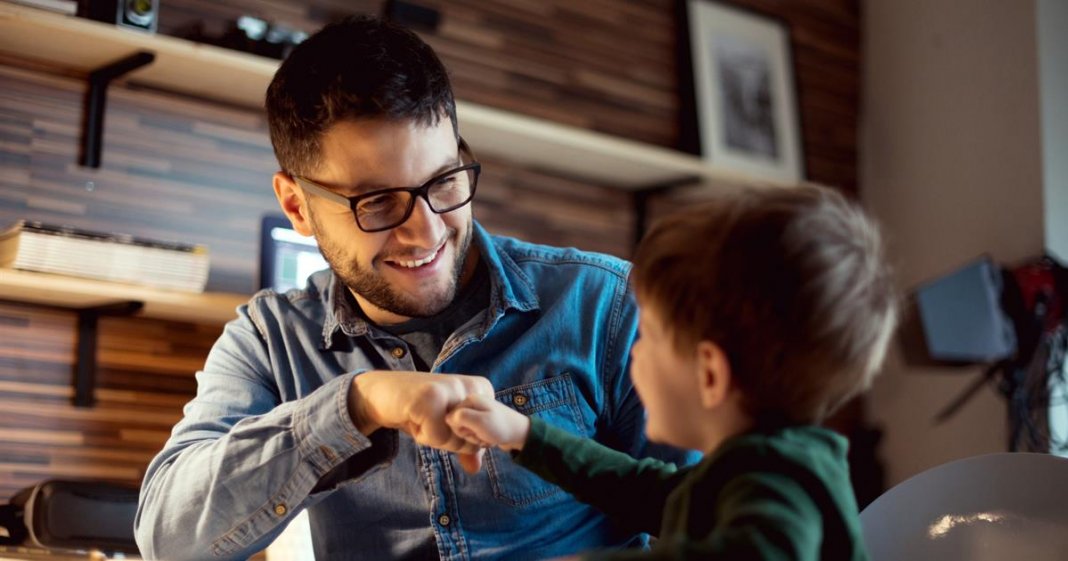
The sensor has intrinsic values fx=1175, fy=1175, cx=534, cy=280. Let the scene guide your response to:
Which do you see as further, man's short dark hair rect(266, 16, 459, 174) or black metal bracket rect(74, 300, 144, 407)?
black metal bracket rect(74, 300, 144, 407)

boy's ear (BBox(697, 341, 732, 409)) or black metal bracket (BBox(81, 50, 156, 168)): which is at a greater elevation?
boy's ear (BBox(697, 341, 732, 409))

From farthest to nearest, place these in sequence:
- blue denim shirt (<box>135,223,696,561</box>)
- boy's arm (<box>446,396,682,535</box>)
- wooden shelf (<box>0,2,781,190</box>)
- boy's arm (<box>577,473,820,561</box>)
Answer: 1. wooden shelf (<box>0,2,781,190</box>)
2. blue denim shirt (<box>135,223,696,561</box>)
3. boy's arm (<box>446,396,682,535</box>)
4. boy's arm (<box>577,473,820,561</box>)

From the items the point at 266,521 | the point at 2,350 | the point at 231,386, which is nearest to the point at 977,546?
the point at 266,521

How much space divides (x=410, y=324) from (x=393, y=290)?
7 cm

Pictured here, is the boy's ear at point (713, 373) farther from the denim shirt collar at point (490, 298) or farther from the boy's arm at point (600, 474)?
the denim shirt collar at point (490, 298)

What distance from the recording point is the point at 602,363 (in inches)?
62.9

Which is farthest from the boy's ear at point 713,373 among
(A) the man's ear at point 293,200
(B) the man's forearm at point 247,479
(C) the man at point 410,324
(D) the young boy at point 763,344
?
(A) the man's ear at point 293,200

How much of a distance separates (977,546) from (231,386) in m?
0.95

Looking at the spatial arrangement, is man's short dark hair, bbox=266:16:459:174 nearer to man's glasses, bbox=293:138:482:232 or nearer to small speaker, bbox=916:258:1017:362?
man's glasses, bbox=293:138:482:232

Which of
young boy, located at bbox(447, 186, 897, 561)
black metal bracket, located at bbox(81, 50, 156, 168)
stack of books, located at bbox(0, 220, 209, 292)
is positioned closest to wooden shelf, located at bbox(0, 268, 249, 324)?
stack of books, located at bbox(0, 220, 209, 292)

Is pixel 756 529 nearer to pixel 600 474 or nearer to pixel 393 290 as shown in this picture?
pixel 600 474

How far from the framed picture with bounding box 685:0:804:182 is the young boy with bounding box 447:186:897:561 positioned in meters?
2.63

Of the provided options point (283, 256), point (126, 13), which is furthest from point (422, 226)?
point (126, 13)

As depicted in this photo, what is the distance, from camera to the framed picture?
373cm
